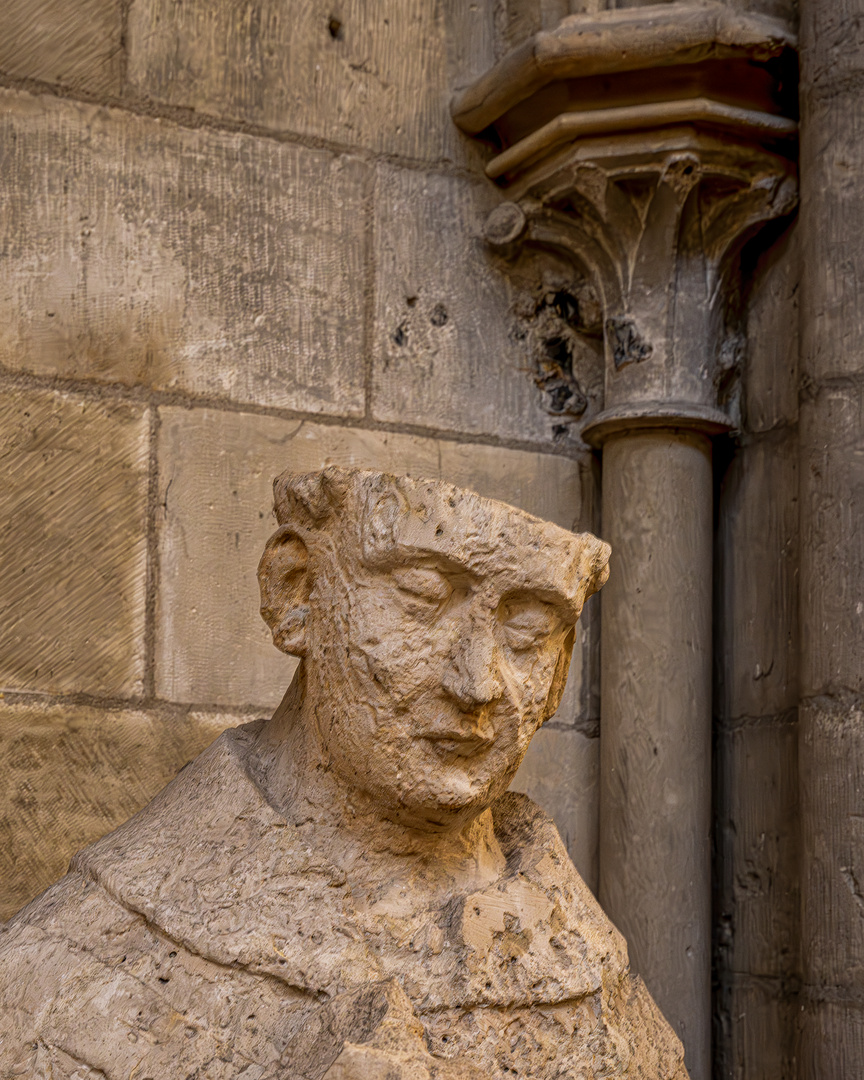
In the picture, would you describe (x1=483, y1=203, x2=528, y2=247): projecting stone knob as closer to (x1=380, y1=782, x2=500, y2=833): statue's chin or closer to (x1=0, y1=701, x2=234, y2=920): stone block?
(x1=0, y1=701, x2=234, y2=920): stone block

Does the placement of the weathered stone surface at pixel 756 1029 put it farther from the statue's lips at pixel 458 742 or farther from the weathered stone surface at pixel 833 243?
the statue's lips at pixel 458 742

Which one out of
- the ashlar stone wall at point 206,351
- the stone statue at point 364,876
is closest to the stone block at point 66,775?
the ashlar stone wall at point 206,351

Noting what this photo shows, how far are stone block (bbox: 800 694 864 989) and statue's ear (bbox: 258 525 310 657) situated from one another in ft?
4.82

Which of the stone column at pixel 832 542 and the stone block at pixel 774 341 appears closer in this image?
the stone column at pixel 832 542

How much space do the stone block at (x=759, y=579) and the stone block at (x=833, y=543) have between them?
0.67 feet

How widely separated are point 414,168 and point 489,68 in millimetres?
332

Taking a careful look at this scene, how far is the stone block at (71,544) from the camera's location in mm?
3609

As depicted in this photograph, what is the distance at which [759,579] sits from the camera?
3979mm

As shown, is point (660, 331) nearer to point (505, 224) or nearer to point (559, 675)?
point (505, 224)

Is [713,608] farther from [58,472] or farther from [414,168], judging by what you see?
[58,472]

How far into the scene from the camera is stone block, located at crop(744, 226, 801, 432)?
13.0ft

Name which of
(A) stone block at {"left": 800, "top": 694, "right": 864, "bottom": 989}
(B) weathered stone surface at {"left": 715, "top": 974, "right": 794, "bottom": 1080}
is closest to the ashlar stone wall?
(B) weathered stone surface at {"left": 715, "top": 974, "right": 794, "bottom": 1080}

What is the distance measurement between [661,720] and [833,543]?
2.08 feet

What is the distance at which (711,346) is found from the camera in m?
3.99
